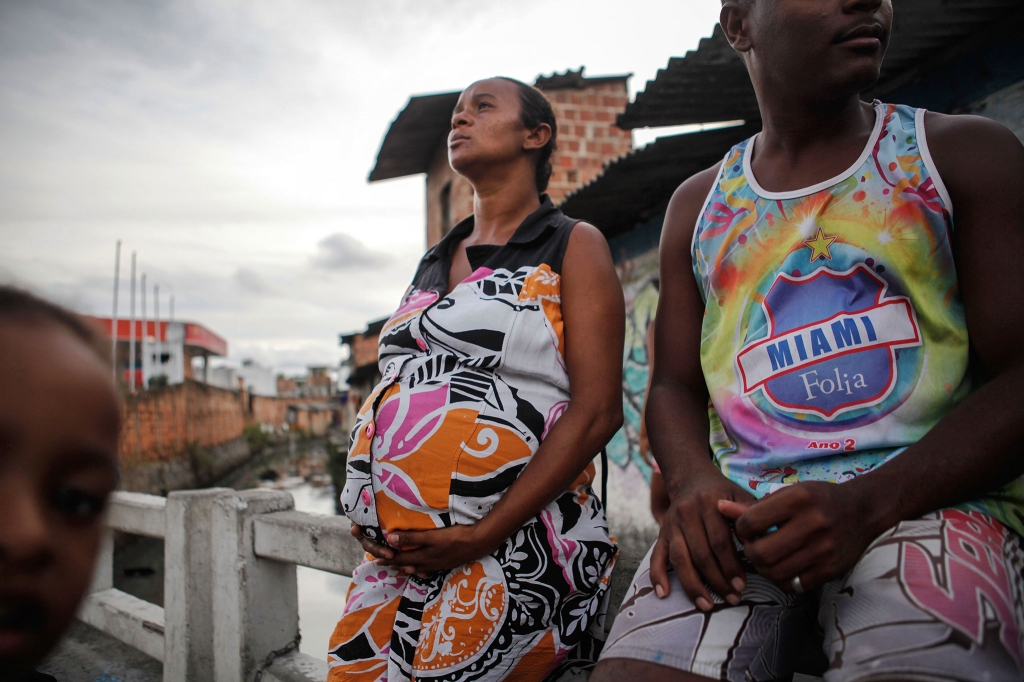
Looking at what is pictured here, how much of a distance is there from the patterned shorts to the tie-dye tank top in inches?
5.7

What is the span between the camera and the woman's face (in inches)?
72.4

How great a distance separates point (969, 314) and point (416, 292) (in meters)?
1.28

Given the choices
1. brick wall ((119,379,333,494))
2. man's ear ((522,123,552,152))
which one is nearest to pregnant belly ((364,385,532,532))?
man's ear ((522,123,552,152))

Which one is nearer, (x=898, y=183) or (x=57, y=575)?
(x=57, y=575)

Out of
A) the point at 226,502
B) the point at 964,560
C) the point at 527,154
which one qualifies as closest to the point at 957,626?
the point at 964,560

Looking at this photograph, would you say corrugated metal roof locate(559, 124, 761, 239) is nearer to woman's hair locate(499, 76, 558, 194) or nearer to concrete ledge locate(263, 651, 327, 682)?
woman's hair locate(499, 76, 558, 194)

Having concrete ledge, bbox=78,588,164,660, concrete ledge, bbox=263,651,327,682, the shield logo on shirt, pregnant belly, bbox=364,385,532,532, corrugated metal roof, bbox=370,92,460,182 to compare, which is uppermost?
corrugated metal roof, bbox=370,92,460,182

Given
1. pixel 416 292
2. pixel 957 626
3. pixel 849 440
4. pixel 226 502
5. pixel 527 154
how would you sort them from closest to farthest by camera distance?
pixel 957 626 < pixel 849 440 < pixel 416 292 < pixel 527 154 < pixel 226 502

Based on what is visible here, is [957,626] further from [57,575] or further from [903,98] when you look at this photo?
[903,98]

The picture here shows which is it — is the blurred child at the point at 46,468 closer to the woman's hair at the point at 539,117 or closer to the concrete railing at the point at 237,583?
the woman's hair at the point at 539,117

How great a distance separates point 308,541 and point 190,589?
38.7 inches

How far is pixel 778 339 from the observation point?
113 centimetres

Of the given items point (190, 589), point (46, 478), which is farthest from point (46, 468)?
point (190, 589)

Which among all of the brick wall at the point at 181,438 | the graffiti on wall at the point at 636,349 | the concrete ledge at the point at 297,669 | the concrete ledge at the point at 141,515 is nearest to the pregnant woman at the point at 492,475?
the concrete ledge at the point at 297,669
